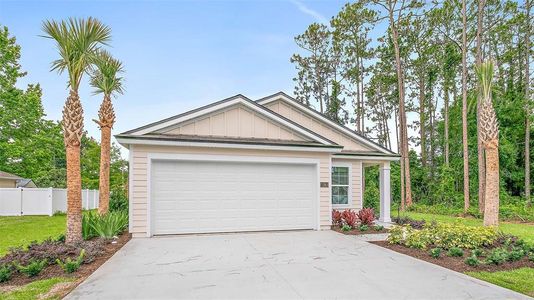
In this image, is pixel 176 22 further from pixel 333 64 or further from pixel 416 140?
pixel 416 140

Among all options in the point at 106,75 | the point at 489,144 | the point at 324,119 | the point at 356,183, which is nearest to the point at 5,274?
the point at 106,75

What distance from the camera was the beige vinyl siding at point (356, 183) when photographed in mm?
11859

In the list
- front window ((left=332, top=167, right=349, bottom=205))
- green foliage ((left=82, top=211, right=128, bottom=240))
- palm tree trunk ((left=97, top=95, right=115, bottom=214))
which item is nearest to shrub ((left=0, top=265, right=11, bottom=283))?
green foliage ((left=82, top=211, right=128, bottom=240))

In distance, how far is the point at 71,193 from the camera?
23.0 ft

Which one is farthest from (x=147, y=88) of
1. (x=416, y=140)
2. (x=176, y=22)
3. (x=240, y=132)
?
(x=416, y=140)

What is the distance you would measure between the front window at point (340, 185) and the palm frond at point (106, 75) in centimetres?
872

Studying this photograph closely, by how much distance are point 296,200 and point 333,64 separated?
780 inches

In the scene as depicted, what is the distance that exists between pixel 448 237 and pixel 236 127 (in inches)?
247

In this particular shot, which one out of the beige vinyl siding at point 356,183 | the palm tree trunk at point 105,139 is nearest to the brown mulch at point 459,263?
the beige vinyl siding at point 356,183

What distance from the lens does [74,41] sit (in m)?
6.98

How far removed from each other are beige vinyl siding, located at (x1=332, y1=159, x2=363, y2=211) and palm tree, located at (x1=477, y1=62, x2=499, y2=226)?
3976 millimetres

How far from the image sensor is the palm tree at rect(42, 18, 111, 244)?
6.90 m

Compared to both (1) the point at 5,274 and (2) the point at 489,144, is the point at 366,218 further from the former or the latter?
(1) the point at 5,274

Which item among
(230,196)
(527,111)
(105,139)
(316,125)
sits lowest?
(230,196)
